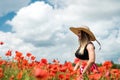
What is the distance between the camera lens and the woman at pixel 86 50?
715 cm

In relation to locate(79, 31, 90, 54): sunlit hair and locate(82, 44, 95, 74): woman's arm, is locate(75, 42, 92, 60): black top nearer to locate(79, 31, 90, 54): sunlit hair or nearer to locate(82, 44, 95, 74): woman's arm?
locate(79, 31, 90, 54): sunlit hair

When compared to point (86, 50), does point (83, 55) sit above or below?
below

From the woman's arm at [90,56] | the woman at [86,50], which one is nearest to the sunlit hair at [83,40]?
the woman at [86,50]

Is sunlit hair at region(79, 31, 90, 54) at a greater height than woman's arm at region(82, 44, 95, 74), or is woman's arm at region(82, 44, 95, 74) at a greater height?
sunlit hair at region(79, 31, 90, 54)

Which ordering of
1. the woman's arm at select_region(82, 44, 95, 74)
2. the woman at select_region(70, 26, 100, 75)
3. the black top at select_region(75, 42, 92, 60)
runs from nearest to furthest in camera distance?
the woman's arm at select_region(82, 44, 95, 74)
the woman at select_region(70, 26, 100, 75)
the black top at select_region(75, 42, 92, 60)

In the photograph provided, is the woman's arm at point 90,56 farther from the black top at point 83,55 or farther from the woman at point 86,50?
the black top at point 83,55

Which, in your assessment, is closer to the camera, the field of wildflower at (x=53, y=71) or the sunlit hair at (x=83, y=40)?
the field of wildflower at (x=53, y=71)

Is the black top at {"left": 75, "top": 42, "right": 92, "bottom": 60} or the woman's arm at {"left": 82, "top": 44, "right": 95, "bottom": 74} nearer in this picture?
the woman's arm at {"left": 82, "top": 44, "right": 95, "bottom": 74}

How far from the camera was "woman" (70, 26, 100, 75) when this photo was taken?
7.15 metres

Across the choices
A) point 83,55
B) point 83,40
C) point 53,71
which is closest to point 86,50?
point 83,55

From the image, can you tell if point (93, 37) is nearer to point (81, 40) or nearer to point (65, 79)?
point (81, 40)

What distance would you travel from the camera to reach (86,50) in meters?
7.51

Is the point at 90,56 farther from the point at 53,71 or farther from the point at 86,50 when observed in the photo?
the point at 53,71

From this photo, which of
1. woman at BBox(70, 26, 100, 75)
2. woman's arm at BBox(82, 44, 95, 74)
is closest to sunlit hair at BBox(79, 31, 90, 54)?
woman at BBox(70, 26, 100, 75)
